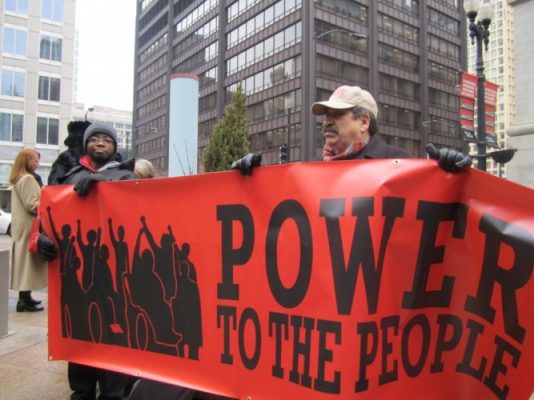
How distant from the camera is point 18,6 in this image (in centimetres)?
4300

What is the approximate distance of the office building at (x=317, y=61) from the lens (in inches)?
1942

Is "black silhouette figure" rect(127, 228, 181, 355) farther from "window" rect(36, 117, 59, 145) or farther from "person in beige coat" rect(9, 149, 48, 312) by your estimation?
"window" rect(36, 117, 59, 145)

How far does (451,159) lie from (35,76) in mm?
47479

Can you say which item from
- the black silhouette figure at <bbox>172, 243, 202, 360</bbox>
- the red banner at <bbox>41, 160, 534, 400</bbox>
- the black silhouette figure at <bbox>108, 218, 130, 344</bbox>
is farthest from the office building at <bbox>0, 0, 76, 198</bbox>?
the red banner at <bbox>41, 160, 534, 400</bbox>

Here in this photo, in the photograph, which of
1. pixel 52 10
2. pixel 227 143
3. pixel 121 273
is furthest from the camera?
pixel 52 10

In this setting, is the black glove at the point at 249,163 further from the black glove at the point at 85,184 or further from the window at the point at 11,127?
the window at the point at 11,127

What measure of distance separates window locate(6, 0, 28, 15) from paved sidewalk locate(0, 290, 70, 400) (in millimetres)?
45481

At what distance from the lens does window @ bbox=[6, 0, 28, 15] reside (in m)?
42.6

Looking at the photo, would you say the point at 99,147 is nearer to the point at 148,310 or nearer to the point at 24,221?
the point at 148,310

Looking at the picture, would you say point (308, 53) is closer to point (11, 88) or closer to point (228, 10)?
point (228, 10)

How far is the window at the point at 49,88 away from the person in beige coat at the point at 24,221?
42724 mm

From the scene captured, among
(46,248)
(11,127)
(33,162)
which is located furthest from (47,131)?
(46,248)

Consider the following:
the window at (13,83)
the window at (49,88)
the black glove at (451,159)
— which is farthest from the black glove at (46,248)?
the window at (49,88)

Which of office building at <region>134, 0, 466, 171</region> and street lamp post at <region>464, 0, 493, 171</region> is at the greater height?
office building at <region>134, 0, 466, 171</region>
